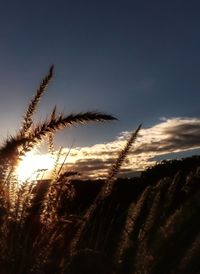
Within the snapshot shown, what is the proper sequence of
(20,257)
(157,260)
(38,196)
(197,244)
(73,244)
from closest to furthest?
(197,244)
(157,260)
(20,257)
(73,244)
(38,196)

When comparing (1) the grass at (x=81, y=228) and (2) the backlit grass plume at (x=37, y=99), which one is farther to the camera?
(2) the backlit grass plume at (x=37, y=99)

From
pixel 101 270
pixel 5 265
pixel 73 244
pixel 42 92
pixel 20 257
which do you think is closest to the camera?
Result: pixel 101 270

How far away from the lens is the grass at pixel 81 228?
2246mm

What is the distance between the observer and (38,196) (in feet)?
14.8

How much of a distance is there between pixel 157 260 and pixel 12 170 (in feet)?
5.57

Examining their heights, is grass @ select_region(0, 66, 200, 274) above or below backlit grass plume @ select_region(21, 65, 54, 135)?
below

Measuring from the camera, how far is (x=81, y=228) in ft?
13.6

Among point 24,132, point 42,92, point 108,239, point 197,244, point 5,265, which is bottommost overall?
point 5,265

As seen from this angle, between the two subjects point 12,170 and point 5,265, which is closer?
point 5,265

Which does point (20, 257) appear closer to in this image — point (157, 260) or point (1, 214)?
point (1, 214)

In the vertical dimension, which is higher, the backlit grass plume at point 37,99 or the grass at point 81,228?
the backlit grass plume at point 37,99

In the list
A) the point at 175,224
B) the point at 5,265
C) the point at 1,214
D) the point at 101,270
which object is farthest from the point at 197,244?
the point at 1,214

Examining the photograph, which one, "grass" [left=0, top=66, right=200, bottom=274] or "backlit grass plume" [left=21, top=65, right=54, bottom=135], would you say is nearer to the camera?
"grass" [left=0, top=66, right=200, bottom=274]

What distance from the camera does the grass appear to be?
2246 millimetres
